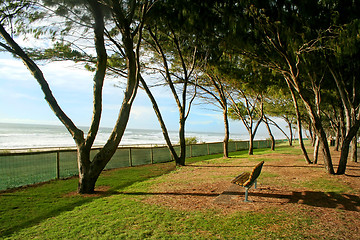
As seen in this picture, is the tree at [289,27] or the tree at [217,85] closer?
the tree at [289,27]

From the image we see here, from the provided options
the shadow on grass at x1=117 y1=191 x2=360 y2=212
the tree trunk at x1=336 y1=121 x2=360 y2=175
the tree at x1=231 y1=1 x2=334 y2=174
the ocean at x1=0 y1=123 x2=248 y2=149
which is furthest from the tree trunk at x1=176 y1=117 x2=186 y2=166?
the ocean at x1=0 y1=123 x2=248 y2=149

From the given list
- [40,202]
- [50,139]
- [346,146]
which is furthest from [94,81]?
[50,139]

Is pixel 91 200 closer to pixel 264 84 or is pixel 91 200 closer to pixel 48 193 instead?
pixel 48 193

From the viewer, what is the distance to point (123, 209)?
15.3ft

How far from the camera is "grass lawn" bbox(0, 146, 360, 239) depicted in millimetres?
3475

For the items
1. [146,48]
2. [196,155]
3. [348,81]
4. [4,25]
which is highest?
[146,48]

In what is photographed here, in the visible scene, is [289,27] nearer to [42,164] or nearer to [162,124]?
[162,124]

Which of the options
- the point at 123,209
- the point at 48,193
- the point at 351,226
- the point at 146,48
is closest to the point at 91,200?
the point at 123,209

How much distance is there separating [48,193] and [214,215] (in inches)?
183

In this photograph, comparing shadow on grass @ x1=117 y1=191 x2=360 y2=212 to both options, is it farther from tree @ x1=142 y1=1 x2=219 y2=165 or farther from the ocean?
the ocean

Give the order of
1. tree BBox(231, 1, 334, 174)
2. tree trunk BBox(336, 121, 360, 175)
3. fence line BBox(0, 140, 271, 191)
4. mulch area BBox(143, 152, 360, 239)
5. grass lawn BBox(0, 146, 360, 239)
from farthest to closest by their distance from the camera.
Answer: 1. tree trunk BBox(336, 121, 360, 175)
2. tree BBox(231, 1, 334, 174)
3. fence line BBox(0, 140, 271, 191)
4. mulch area BBox(143, 152, 360, 239)
5. grass lawn BBox(0, 146, 360, 239)

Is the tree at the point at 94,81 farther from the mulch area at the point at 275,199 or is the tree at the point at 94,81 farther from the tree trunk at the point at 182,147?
the tree trunk at the point at 182,147

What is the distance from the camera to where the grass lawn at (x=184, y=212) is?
11.4 feet

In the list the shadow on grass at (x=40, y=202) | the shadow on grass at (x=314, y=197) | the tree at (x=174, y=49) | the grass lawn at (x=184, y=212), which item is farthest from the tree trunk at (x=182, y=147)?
the shadow on grass at (x=314, y=197)
